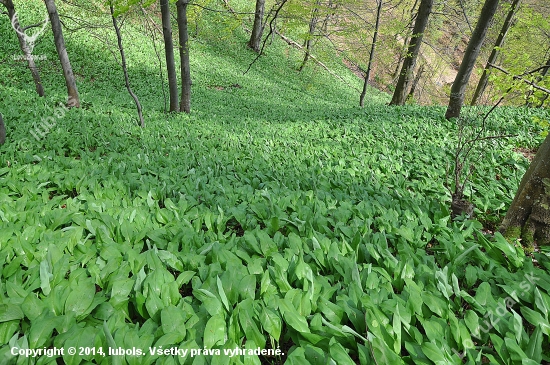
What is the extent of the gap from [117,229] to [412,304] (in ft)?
7.58

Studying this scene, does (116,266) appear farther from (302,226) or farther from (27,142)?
(27,142)

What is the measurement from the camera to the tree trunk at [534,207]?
2.73 m

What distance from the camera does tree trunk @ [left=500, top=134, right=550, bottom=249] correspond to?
8.97 ft

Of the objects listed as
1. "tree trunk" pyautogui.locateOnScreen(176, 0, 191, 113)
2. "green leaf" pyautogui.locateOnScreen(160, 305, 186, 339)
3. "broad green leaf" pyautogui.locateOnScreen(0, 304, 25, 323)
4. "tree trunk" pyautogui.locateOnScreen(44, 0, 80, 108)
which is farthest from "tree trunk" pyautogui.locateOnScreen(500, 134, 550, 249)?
"tree trunk" pyautogui.locateOnScreen(44, 0, 80, 108)

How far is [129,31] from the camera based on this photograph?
19359 mm

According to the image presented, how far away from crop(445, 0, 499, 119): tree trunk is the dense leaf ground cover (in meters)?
3.43

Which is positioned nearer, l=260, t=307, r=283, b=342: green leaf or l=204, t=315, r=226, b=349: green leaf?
l=204, t=315, r=226, b=349: green leaf

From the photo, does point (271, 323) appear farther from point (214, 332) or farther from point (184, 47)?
point (184, 47)

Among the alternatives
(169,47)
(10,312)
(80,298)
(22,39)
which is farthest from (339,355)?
(22,39)

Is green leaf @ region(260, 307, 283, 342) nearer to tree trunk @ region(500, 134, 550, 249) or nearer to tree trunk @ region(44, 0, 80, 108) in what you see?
tree trunk @ region(500, 134, 550, 249)

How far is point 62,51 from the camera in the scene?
8500 mm

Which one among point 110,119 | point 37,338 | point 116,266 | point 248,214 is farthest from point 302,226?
point 110,119
